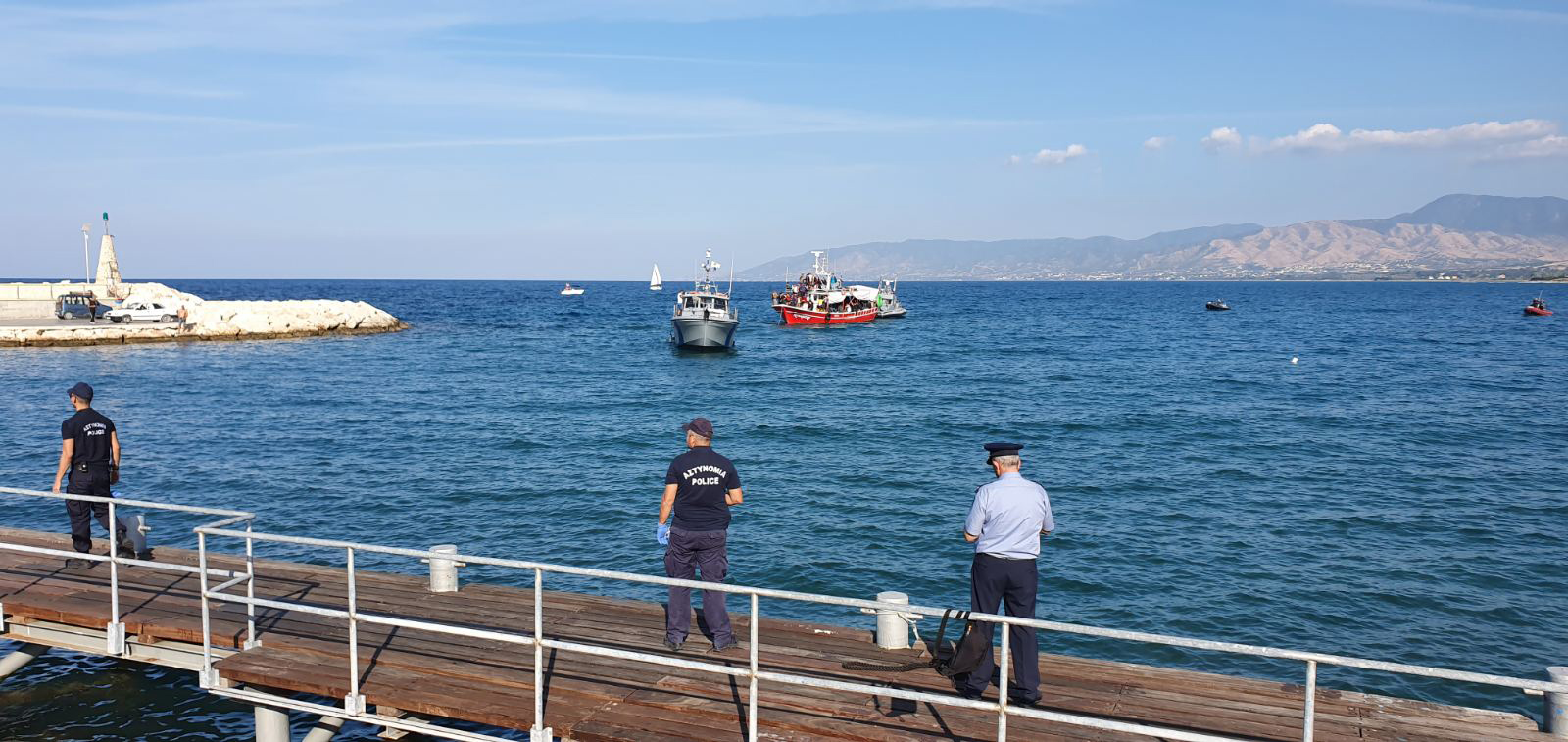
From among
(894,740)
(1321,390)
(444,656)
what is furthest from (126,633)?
(1321,390)

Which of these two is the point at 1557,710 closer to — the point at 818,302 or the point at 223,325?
the point at 223,325

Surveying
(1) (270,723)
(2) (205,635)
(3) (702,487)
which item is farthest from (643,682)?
(2) (205,635)

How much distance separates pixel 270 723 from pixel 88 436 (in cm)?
430

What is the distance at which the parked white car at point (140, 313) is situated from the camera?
62812 mm

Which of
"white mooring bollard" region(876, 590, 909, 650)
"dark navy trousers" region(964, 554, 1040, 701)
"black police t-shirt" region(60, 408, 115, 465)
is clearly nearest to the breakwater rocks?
"black police t-shirt" region(60, 408, 115, 465)

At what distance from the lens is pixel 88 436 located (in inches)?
423

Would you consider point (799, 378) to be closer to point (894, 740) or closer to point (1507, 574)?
point (1507, 574)

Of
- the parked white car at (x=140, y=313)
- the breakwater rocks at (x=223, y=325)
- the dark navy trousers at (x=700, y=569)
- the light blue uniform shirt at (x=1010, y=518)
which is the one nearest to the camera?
the light blue uniform shirt at (x=1010, y=518)

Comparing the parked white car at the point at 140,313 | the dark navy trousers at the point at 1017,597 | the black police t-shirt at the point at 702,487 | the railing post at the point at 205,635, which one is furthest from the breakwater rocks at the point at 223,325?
the dark navy trousers at the point at 1017,597

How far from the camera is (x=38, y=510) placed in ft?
71.8

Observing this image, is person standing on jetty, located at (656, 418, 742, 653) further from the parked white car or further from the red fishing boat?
the red fishing boat

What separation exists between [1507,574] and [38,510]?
3053 cm

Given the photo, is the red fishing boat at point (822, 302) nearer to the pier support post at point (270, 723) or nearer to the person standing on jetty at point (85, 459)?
the person standing on jetty at point (85, 459)

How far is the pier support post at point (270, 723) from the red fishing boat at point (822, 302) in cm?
7958
